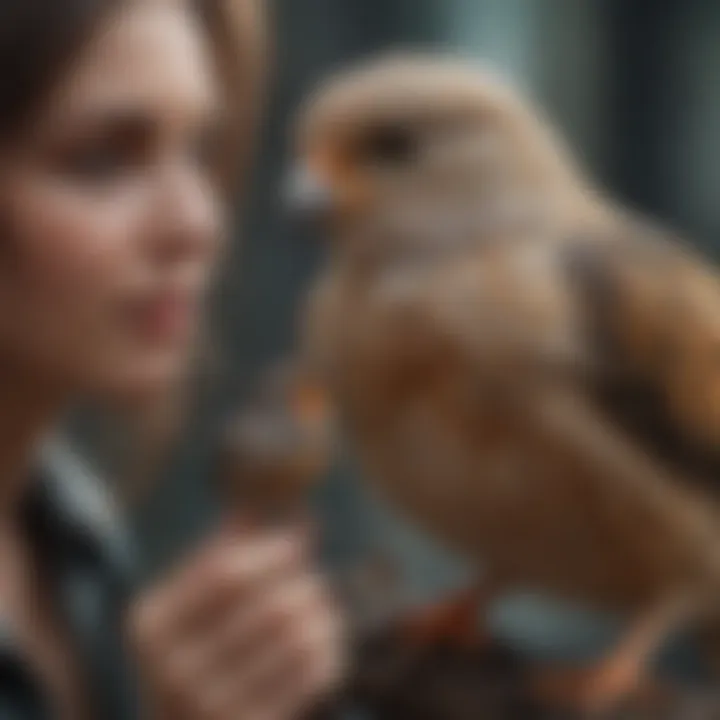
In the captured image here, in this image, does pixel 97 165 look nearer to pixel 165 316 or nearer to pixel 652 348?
pixel 165 316

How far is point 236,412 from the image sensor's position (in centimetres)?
71

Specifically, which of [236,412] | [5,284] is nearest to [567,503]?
[236,412]

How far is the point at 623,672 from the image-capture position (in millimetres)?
724

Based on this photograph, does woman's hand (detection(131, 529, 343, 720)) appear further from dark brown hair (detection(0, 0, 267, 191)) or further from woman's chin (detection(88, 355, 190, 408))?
dark brown hair (detection(0, 0, 267, 191))

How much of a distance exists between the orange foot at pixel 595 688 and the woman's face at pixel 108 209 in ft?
0.83

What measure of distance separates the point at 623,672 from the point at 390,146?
11.2 inches

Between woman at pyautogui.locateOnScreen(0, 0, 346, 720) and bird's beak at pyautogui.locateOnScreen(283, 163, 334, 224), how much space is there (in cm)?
3

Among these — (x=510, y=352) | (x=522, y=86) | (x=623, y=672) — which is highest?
(x=522, y=86)

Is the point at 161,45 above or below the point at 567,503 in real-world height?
above

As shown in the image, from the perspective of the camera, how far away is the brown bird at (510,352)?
2.30 ft

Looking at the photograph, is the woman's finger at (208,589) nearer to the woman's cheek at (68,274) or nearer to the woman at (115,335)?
the woman at (115,335)

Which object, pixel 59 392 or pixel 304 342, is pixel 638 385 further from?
pixel 59 392

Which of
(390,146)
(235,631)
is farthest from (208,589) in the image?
(390,146)

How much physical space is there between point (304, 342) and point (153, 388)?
8 centimetres
